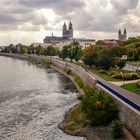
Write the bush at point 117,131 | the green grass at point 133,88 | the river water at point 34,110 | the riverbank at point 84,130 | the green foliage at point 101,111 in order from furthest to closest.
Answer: the green grass at point 133,88, the green foliage at point 101,111, the river water at point 34,110, the riverbank at point 84,130, the bush at point 117,131

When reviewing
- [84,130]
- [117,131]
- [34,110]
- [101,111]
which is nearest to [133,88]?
[101,111]

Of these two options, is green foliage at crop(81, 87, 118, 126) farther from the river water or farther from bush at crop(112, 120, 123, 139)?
bush at crop(112, 120, 123, 139)

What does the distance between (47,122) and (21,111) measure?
21.4 feet

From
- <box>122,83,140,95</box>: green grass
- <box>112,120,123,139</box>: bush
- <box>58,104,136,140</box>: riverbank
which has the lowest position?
<box>58,104,136,140</box>: riverbank

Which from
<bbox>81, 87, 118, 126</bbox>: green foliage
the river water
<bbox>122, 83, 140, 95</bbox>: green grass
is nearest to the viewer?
the river water

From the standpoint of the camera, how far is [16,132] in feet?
116

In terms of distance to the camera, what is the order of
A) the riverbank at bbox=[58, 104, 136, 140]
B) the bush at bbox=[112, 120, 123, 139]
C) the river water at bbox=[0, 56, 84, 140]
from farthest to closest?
1. the river water at bbox=[0, 56, 84, 140]
2. the riverbank at bbox=[58, 104, 136, 140]
3. the bush at bbox=[112, 120, 123, 139]

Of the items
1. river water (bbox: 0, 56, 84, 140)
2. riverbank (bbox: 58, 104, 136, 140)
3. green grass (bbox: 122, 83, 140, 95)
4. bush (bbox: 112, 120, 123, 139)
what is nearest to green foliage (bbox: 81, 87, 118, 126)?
riverbank (bbox: 58, 104, 136, 140)

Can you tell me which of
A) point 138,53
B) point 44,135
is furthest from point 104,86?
point 138,53

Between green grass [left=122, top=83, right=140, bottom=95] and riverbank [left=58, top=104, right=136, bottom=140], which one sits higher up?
green grass [left=122, top=83, right=140, bottom=95]

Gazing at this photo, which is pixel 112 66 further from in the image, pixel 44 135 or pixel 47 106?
pixel 44 135

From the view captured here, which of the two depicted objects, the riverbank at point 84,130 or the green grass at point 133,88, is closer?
the riverbank at point 84,130

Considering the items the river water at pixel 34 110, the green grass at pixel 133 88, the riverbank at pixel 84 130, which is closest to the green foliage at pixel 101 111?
the riverbank at pixel 84 130

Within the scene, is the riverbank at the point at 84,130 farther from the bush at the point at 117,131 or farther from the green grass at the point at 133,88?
the green grass at the point at 133,88
